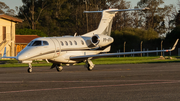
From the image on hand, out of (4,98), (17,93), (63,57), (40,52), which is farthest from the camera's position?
(63,57)

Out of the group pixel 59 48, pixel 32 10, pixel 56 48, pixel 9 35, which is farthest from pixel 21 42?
pixel 32 10

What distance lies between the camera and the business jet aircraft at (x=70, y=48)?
2234 cm

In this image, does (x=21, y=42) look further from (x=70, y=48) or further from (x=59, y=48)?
(x=59, y=48)

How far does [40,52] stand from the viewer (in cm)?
2244

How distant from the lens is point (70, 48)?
82.8ft

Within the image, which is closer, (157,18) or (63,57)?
(63,57)

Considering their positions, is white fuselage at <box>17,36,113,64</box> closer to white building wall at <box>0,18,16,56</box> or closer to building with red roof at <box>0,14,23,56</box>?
building with red roof at <box>0,14,23,56</box>

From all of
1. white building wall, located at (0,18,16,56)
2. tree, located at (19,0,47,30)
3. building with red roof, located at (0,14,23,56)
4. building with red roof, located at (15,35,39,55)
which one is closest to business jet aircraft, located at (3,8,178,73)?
building with red roof, located at (0,14,23,56)

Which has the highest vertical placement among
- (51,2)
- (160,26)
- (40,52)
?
(51,2)

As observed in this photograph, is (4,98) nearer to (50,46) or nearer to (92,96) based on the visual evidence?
(92,96)

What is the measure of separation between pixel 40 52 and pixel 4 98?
11.9 meters

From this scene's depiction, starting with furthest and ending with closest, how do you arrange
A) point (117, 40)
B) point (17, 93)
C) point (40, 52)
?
1. point (117, 40)
2. point (40, 52)
3. point (17, 93)

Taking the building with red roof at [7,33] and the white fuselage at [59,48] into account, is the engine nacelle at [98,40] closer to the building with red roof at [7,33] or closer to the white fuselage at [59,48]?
the white fuselage at [59,48]

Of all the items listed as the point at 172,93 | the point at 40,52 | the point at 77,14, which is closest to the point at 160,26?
the point at 77,14
